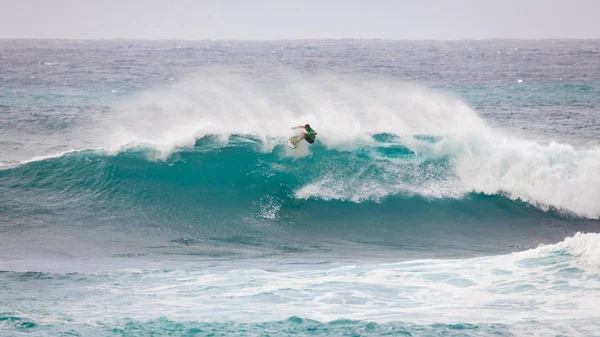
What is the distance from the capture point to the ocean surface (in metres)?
10.4

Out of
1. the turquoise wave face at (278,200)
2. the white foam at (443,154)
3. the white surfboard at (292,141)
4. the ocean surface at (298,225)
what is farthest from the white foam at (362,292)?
the white surfboard at (292,141)

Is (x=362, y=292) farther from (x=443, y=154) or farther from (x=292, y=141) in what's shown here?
(x=443, y=154)

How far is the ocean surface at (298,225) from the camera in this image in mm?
10383

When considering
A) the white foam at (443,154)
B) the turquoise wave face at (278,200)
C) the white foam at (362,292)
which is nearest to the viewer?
the white foam at (362,292)

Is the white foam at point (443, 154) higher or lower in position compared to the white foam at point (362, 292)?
higher

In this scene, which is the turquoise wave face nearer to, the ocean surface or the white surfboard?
the ocean surface

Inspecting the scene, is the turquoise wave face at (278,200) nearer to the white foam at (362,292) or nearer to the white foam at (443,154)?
the white foam at (443,154)

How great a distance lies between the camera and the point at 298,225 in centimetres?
1653

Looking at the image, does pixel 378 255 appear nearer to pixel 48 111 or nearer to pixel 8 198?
pixel 8 198

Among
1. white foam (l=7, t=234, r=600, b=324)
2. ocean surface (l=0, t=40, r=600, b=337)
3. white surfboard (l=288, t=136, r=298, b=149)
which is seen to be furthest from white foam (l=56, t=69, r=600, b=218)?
white foam (l=7, t=234, r=600, b=324)

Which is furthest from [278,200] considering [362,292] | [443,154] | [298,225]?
[362,292]

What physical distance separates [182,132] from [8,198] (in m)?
5.00

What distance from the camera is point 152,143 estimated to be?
65.3 feet

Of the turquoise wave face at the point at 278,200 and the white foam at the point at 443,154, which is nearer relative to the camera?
the turquoise wave face at the point at 278,200
